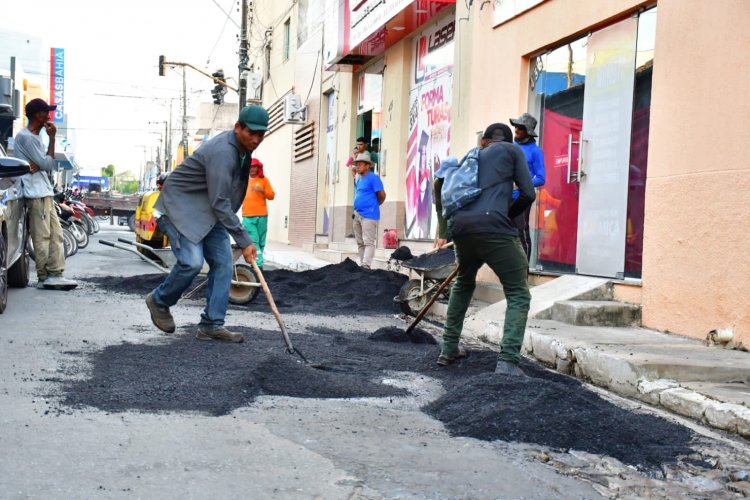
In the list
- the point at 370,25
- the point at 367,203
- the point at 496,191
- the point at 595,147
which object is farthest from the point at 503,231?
the point at 370,25

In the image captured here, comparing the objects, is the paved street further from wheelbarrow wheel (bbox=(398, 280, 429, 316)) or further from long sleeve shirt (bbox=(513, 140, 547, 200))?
wheelbarrow wheel (bbox=(398, 280, 429, 316))

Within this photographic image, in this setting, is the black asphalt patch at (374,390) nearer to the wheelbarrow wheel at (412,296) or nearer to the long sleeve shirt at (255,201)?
the wheelbarrow wheel at (412,296)

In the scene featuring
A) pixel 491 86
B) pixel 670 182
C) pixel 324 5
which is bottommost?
pixel 670 182

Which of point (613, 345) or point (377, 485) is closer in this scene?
point (377, 485)

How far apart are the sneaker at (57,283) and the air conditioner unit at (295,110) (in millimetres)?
14780

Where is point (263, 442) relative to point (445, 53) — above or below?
below

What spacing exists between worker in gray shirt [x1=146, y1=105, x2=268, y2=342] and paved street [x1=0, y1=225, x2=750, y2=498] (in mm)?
1353

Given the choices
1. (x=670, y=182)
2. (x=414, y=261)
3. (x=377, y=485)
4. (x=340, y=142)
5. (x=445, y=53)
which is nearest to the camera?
(x=377, y=485)

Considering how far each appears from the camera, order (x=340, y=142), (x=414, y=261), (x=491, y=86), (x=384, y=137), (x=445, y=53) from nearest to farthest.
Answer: (x=414, y=261) → (x=491, y=86) → (x=445, y=53) → (x=384, y=137) → (x=340, y=142)

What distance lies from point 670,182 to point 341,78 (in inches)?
548

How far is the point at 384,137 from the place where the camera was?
17.4 m

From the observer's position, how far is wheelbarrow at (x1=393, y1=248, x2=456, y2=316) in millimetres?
9250

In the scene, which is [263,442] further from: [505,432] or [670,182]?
[670,182]

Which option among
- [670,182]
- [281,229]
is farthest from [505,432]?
[281,229]
